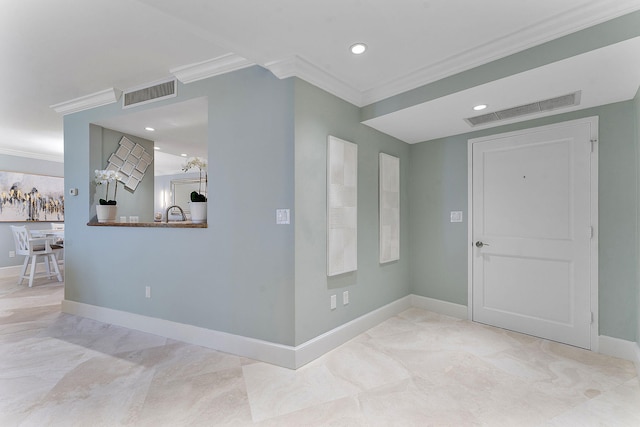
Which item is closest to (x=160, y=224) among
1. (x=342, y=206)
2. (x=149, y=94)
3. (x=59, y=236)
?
(x=149, y=94)

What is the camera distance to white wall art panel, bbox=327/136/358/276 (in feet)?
8.72

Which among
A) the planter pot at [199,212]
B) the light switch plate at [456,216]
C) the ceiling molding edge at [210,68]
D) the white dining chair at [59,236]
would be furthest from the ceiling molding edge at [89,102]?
the light switch plate at [456,216]

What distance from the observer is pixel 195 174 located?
8.34 meters

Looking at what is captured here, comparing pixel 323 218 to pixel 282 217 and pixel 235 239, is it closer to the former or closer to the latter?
pixel 282 217

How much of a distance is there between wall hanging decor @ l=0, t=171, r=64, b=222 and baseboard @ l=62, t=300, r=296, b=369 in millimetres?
4185

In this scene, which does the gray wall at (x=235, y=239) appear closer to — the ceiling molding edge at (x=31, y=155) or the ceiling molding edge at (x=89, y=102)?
the ceiling molding edge at (x=89, y=102)

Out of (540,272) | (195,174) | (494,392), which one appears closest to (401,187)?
(540,272)

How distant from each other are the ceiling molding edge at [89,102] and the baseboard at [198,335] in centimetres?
238

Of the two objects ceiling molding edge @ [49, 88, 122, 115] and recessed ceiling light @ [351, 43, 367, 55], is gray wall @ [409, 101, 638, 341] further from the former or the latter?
ceiling molding edge @ [49, 88, 122, 115]

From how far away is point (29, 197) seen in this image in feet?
20.6

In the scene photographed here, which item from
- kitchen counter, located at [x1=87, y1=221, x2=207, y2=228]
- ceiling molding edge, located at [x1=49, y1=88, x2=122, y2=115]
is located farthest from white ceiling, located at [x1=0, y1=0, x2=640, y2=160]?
kitchen counter, located at [x1=87, y1=221, x2=207, y2=228]

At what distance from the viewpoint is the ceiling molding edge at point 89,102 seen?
335 cm

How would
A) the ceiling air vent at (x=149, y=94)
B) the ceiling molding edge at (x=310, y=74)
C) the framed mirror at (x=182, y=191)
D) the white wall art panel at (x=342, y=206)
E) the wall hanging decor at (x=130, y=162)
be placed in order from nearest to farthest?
the ceiling molding edge at (x=310, y=74), the white wall art panel at (x=342, y=206), the ceiling air vent at (x=149, y=94), the wall hanging decor at (x=130, y=162), the framed mirror at (x=182, y=191)

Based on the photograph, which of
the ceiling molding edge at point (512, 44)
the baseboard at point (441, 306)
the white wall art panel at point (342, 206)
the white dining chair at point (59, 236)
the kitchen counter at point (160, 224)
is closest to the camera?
the ceiling molding edge at point (512, 44)
